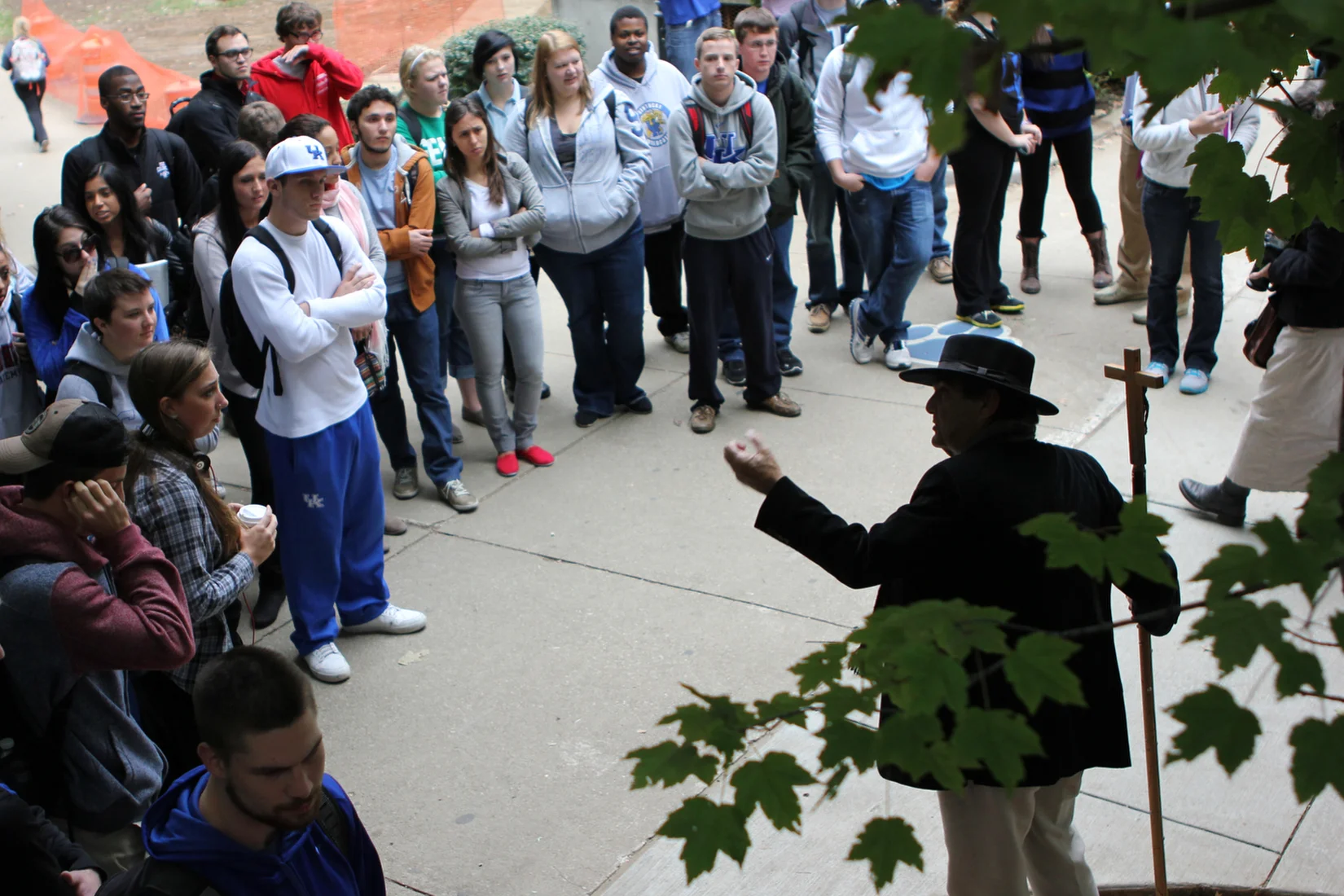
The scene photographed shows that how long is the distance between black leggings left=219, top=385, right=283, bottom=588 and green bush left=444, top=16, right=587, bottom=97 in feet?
17.7

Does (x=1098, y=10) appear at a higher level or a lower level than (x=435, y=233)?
higher

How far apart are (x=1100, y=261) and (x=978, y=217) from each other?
4.79 ft

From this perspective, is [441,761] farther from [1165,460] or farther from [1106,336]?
[1106,336]

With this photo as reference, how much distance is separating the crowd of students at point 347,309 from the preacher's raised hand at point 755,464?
0.90 m

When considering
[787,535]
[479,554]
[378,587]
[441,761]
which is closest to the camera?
[787,535]

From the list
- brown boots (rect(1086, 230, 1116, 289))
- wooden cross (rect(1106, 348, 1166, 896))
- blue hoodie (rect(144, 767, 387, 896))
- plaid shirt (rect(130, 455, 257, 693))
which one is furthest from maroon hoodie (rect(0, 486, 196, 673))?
brown boots (rect(1086, 230, 1116, 289))

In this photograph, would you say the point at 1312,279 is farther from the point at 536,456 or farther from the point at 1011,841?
the point at 536,456

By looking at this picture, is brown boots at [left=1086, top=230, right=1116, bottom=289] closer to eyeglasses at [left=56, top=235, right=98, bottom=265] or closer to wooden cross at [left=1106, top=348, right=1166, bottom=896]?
wooden cross at [left=1106, top=348, right=1166, bottom=896]

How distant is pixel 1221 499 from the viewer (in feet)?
19.2

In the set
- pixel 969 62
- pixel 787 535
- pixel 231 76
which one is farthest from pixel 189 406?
pixel 231 76

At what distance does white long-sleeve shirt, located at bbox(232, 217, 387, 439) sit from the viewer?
4574mm

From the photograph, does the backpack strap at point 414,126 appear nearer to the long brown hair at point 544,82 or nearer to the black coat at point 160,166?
the long brown hair at point 544,82

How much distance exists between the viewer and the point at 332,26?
1319 cm

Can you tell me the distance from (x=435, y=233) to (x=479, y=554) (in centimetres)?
156
